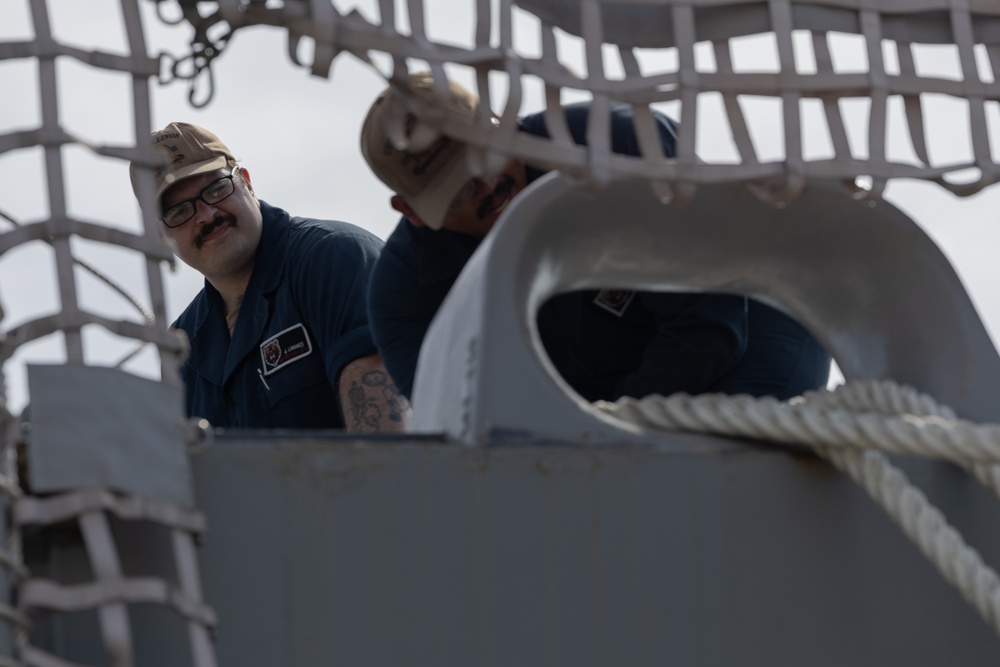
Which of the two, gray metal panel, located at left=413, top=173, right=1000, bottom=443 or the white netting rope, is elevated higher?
gray metal panel, located at left=413, top=173, right=1000, bottom=443

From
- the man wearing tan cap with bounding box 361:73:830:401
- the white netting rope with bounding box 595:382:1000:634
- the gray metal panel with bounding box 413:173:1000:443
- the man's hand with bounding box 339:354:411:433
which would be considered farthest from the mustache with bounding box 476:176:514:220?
the white netting rope with bounding box 595:382:1000:634

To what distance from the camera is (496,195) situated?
3068 mm

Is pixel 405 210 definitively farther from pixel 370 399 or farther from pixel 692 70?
pixel 692 70

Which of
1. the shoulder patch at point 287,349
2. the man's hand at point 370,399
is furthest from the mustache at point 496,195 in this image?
the shoulder patch at point 287,349

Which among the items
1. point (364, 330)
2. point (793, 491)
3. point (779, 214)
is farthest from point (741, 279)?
point (364, 330)

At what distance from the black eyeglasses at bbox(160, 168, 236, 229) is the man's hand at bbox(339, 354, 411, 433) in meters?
0.65

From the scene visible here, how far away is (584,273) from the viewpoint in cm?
222

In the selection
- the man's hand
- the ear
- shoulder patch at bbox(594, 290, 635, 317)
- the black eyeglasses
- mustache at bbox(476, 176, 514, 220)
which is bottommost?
the man's hand

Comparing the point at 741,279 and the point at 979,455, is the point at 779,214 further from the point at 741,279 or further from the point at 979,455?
the point at 979,455

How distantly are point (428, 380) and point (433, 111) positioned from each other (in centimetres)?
44

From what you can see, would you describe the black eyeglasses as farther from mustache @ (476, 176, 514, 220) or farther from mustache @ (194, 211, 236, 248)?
mustache @ (476, 176, 514, 220)

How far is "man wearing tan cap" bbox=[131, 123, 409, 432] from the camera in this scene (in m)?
3.70

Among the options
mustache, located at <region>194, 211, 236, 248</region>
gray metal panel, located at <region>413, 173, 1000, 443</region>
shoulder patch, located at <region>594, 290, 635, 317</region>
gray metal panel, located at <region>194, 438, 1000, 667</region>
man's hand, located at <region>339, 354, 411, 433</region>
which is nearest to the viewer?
gray metal panel, located at <region>194, 438, 1000, 667</region>

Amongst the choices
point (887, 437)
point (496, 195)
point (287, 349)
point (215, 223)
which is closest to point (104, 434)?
point (887, 437)
